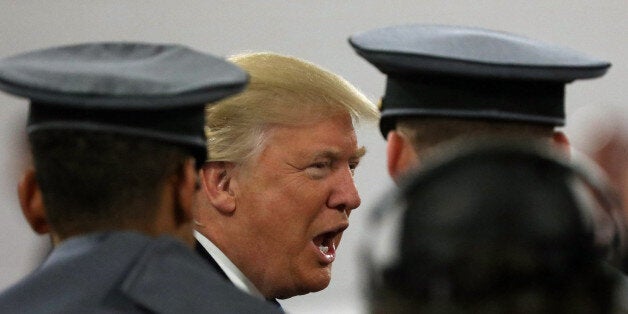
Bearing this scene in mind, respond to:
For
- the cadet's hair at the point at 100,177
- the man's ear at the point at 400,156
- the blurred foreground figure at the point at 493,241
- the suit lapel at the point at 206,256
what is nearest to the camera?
the blurred foreground figure at the point at 493,241

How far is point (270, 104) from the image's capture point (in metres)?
2.88

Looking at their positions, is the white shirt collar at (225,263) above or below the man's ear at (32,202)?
below

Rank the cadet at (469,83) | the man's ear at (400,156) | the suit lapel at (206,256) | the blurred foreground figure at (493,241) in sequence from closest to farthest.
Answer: the blurred foreground figure at (493,241), the man's ear at (400,156), the cadet at (469,83), the suit lapel at (206,256)

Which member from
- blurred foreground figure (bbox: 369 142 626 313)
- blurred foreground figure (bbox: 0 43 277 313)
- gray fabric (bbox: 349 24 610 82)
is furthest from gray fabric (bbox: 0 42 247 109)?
blurred foreground figure (bbox: 369 142 626 313)

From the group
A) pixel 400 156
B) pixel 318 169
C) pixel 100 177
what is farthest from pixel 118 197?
pixel 318 169

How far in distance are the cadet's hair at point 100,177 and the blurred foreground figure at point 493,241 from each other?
0.65 metres

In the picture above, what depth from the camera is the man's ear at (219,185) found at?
9.40 feet

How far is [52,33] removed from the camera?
5215 mm

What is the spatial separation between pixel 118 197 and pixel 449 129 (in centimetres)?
58

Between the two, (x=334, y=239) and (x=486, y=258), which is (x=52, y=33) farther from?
(x=486, y=258)

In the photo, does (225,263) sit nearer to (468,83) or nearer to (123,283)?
(468,83)

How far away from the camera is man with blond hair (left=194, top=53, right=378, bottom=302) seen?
9.39 ft

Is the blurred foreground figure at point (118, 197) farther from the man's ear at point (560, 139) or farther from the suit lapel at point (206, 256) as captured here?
the suit lapel at point (206, 256)

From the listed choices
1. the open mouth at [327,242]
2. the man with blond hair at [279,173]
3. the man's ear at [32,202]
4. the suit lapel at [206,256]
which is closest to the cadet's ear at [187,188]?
the man's ear at [32,202]
